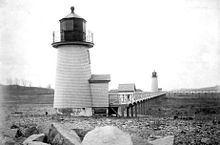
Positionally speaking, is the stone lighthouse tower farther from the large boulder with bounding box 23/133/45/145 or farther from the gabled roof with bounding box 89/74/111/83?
the large boulder with bounding box 23/133/45/145

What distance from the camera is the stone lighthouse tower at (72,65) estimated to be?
15134mm

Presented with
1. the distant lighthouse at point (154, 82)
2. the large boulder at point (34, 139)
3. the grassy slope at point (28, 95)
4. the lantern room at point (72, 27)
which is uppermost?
the lantern room at point (72, 27)

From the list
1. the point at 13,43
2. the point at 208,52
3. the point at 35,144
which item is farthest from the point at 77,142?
the point at 208,52

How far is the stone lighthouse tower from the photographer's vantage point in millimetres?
15134

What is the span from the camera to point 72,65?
50.4ft

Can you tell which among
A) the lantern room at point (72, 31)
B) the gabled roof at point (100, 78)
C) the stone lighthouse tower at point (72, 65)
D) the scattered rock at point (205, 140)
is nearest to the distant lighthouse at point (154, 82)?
the gabled roof at point (100, 78)

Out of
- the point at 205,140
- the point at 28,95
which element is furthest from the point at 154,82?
the point at 205,140

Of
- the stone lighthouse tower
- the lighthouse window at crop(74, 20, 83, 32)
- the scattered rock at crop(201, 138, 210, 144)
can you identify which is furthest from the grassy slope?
the scattered rock at crop(201, 138, 210, 144)

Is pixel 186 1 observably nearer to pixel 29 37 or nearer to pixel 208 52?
pixel 208 52

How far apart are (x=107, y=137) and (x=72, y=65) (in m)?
9.84

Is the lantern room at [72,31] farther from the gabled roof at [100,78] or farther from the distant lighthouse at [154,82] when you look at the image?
the distant lighthouse at [154,82]

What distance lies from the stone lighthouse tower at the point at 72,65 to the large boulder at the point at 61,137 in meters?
8.31

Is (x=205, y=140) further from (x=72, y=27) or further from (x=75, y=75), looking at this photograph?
(x=72, y=27)

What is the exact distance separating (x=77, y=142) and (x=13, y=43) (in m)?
4.40
